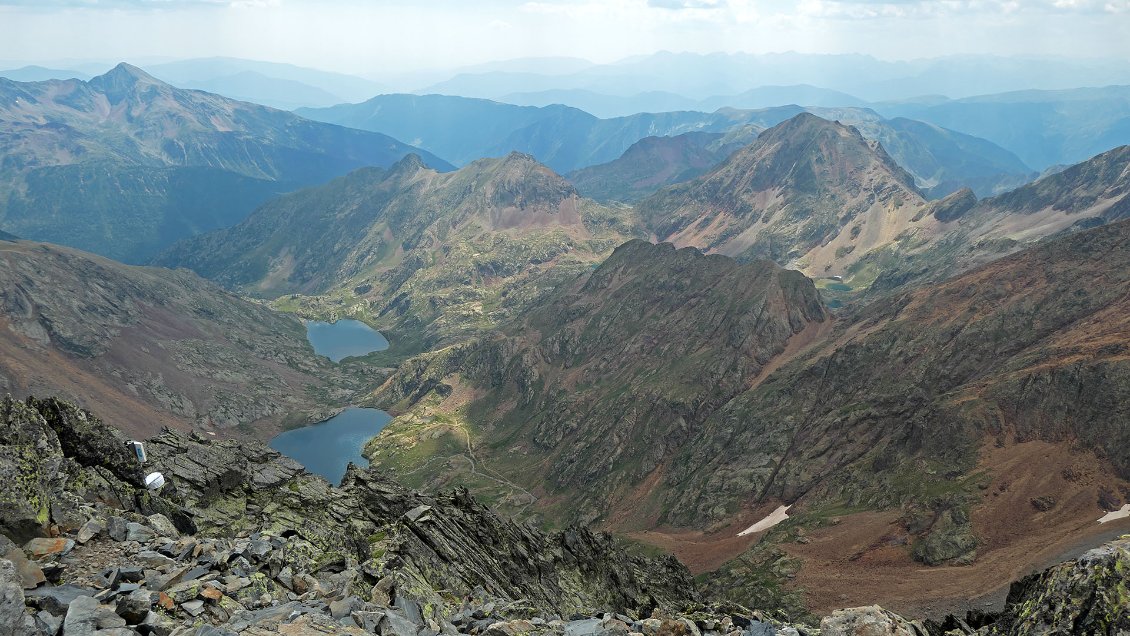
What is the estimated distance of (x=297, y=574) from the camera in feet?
132

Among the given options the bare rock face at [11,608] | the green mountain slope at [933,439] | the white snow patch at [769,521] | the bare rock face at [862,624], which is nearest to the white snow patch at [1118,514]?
the green mountain slope at [933,439]

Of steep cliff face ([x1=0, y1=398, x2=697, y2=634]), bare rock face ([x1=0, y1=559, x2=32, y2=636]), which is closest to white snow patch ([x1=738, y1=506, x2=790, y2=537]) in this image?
steep cliff face ([x1=0, y1=398, x2=697, y2=634])

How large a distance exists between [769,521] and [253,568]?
12848 centimetres

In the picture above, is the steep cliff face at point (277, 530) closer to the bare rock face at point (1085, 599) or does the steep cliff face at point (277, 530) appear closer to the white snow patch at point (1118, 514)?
the bare rock face at point (1085, 599)

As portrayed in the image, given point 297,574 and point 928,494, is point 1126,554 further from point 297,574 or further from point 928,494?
point 928,494

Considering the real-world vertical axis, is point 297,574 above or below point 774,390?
above

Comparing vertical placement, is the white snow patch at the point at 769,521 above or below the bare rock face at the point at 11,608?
below

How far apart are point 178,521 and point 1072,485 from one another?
126m

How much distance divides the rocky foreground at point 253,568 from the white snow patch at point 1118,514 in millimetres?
68960

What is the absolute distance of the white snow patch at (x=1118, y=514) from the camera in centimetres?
10162

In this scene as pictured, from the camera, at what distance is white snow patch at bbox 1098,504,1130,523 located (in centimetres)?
10162

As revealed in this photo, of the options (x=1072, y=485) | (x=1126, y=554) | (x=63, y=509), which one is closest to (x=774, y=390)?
(x=1072, y=485)

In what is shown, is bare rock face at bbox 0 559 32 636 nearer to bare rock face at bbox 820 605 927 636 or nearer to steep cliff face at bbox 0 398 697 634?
steep cliff face at bbox 0 398 697 634

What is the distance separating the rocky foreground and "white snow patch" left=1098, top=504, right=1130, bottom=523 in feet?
226
